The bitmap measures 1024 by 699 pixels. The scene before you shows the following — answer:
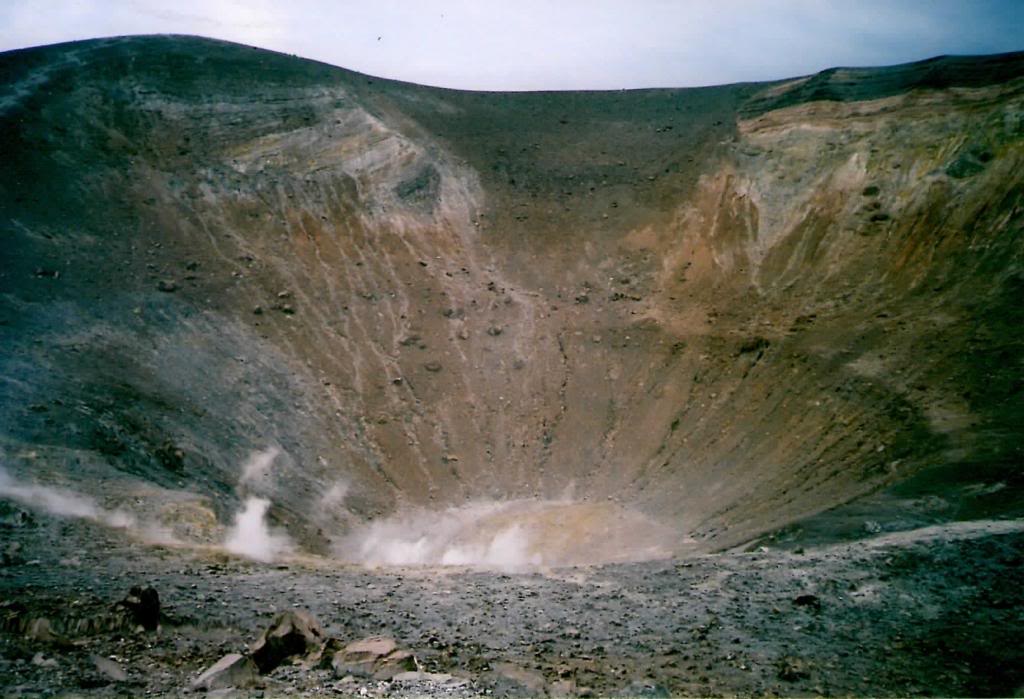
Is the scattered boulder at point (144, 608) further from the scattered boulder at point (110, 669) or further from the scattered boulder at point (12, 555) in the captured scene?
the scattered boulder at point (12, 555)

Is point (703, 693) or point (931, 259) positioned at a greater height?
point (931, 259)

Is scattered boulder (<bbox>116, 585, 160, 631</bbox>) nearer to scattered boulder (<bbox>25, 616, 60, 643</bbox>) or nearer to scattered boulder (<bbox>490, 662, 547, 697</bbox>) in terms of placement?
scattered boulder (<bbox>25, 616, 60, 643</bbox>)

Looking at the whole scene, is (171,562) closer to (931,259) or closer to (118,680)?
(118,680)

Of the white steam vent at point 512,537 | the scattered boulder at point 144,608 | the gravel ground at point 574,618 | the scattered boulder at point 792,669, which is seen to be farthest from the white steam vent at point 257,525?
the scattered boulder at point 792,669

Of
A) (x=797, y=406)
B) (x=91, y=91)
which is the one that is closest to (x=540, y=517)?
(x=797, y=406)

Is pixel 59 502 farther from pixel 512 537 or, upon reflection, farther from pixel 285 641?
pixel 512 537

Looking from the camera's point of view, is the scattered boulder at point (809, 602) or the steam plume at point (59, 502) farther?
the steam plume at point (59, 502)
